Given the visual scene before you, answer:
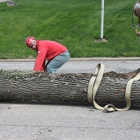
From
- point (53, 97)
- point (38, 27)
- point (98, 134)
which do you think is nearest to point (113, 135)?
point (98, 134)

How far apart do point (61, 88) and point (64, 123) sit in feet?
2.83

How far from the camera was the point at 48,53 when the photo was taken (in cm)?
799

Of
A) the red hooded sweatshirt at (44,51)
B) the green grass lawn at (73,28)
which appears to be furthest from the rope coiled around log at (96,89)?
the green grass lawn at (73,28)

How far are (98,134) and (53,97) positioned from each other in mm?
1581

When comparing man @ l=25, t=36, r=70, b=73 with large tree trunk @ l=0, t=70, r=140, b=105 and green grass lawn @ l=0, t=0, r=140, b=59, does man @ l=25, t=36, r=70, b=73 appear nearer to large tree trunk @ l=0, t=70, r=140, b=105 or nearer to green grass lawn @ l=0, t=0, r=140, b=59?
large tree trunk @ l=0, t=70, r=140, b=105

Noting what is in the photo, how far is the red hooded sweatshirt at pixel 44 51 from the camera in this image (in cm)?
762

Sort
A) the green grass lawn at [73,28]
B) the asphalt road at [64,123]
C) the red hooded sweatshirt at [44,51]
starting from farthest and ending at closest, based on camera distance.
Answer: the green grass lawn at [73,28] → the red hooded sweatshirt at [44,51] → the asphalt road at [64,123]

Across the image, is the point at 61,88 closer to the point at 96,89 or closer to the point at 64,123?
the point at 96,89

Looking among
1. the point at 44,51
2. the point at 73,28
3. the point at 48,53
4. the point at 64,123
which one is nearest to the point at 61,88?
the point at 64,123

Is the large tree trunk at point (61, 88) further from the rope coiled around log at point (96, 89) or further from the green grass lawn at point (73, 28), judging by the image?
the green grass lawn at point (73, 28)

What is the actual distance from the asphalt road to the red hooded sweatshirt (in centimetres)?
89

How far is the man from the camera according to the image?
765 cm

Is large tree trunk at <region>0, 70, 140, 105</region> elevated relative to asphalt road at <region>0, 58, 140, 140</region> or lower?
elevated

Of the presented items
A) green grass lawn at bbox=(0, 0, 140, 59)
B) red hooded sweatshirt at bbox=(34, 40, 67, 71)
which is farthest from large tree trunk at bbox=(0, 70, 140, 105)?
green grass lawn at bbox=(0, 0, 140, 59)
